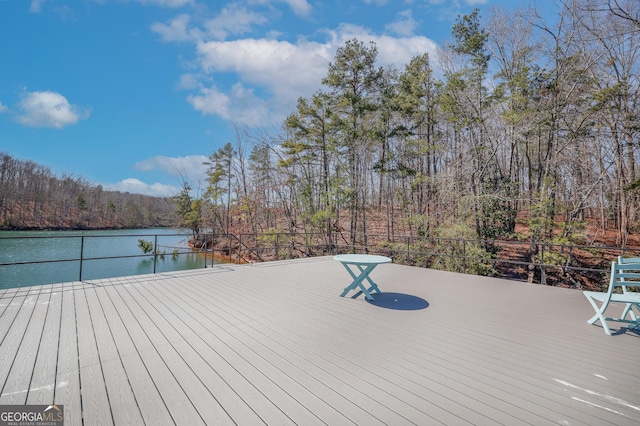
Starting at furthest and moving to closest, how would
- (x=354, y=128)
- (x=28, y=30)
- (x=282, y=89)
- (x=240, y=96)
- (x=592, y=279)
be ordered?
(x=240, y=96) → (x=282, y=89) → (x=354, y=128) → (x=592, y=279) → (x=28, y=30)

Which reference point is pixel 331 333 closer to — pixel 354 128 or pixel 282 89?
pixel 354 128

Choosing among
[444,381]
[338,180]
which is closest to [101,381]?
[444,381]

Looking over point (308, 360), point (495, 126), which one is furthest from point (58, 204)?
point (495, 126)

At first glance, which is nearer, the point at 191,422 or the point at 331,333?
the point at 191,422

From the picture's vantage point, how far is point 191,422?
134cm

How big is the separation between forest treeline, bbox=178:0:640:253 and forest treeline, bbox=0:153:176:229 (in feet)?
71.9

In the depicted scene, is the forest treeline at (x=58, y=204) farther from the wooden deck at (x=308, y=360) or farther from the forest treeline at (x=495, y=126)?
the wooden deck at (x=308, y=360)

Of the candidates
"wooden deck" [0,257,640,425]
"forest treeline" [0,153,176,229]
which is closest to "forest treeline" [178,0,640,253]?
"wooden deck" [0,257,640,425]

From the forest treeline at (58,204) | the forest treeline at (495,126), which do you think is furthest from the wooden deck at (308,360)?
the forest treeline at (58,204)

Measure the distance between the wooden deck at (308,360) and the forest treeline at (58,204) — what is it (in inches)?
1035

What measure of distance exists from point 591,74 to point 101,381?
12.2 meters

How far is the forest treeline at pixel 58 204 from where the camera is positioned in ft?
102

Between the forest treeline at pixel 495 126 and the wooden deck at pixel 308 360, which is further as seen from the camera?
the forest treeline at pixel 495 126

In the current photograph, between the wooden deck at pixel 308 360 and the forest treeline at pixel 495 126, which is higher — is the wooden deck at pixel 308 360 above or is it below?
below
